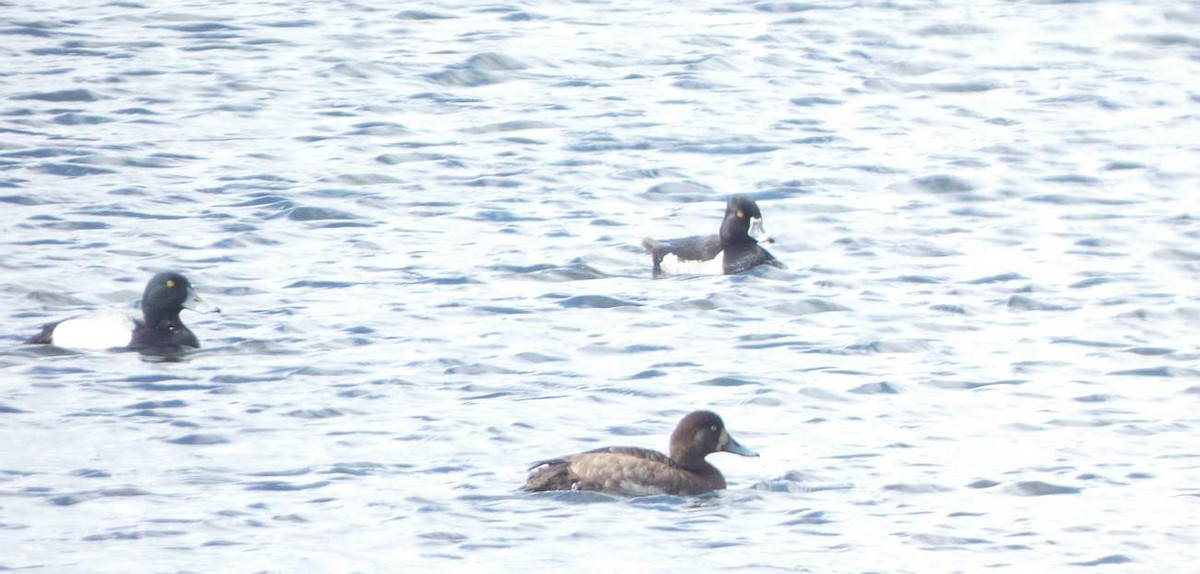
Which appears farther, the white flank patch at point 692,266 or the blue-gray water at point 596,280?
the white flank patch at point 692,266

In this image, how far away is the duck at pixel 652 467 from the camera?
38.3 feet

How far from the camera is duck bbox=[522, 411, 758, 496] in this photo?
11688mm

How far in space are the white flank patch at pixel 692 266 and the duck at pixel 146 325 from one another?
12.2 feet

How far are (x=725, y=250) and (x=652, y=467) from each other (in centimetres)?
612

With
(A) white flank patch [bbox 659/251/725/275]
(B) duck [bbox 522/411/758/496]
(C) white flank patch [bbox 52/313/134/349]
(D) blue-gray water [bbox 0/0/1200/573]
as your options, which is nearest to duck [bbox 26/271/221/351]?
(C) white flank patch [bbox 52/313/134/349]

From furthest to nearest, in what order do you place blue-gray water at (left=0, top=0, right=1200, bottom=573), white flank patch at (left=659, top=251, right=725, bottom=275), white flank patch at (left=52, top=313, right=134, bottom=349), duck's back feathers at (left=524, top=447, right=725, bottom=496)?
white flank patch at (left=659, top=251, right=725, bottom=275) → white flank patch at (left=52, top=313, right=134, bottom=349) → duck's back feathers at (left=524, top=447, right=725, bottom=496) → blue-gray water at (left=0, top=0, right=1200, bottom=573)

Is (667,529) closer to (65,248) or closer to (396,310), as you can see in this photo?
(396,310)

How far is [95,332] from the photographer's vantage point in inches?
593

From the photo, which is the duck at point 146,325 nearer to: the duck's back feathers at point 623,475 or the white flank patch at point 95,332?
the white flank patch at point 95,332

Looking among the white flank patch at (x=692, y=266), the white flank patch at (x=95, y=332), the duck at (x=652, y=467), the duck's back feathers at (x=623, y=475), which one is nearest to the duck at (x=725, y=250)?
the white flank patch at (x=692, y=266)

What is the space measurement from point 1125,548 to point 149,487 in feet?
16.5

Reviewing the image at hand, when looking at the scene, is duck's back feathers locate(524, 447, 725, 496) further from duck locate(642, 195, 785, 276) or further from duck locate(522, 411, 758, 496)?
duck locate(642, 195, 785, 276)

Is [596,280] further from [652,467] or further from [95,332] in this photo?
[652,467]

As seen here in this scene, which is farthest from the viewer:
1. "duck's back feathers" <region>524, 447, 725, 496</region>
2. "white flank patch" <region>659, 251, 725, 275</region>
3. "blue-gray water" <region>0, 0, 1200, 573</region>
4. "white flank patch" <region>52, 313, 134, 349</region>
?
"white flank patch" <region>659, 251, 725, 275</region>
